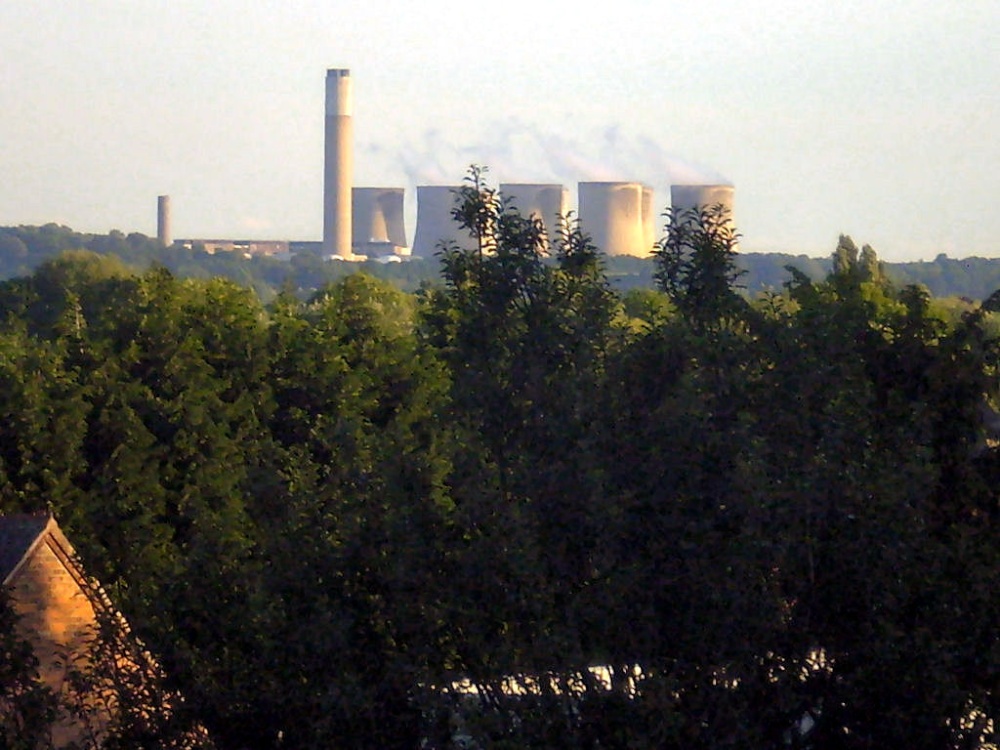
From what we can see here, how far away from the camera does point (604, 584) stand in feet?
33.4

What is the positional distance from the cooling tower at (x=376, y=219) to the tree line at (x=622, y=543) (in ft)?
430

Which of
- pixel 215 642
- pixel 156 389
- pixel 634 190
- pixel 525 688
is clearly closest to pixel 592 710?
pixel 525 688

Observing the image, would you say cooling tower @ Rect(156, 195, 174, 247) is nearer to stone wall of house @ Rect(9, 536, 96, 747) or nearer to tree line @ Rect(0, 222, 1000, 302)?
tree line @ Rect(0, 222, 1000, 302)

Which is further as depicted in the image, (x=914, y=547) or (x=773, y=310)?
(x=773, y=310)

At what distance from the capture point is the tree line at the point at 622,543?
10078 mm

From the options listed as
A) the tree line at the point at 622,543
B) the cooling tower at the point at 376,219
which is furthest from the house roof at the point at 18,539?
the cooling tower at the point at 376,219

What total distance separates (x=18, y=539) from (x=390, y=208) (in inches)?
5028

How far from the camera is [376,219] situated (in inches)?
5659

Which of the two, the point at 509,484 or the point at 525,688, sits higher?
the point at 509,484

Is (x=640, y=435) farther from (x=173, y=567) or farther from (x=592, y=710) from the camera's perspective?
(x=173, y=567)

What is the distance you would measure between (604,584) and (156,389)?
18415 millimetres

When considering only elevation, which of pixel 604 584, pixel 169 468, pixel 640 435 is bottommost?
pixel 169 468

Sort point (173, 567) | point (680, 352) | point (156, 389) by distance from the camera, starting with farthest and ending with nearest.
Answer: point (156, 389) < point (173, 567) < point (680, 352)

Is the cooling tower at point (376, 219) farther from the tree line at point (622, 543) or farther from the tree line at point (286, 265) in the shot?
the tree line at point (622, 543)
